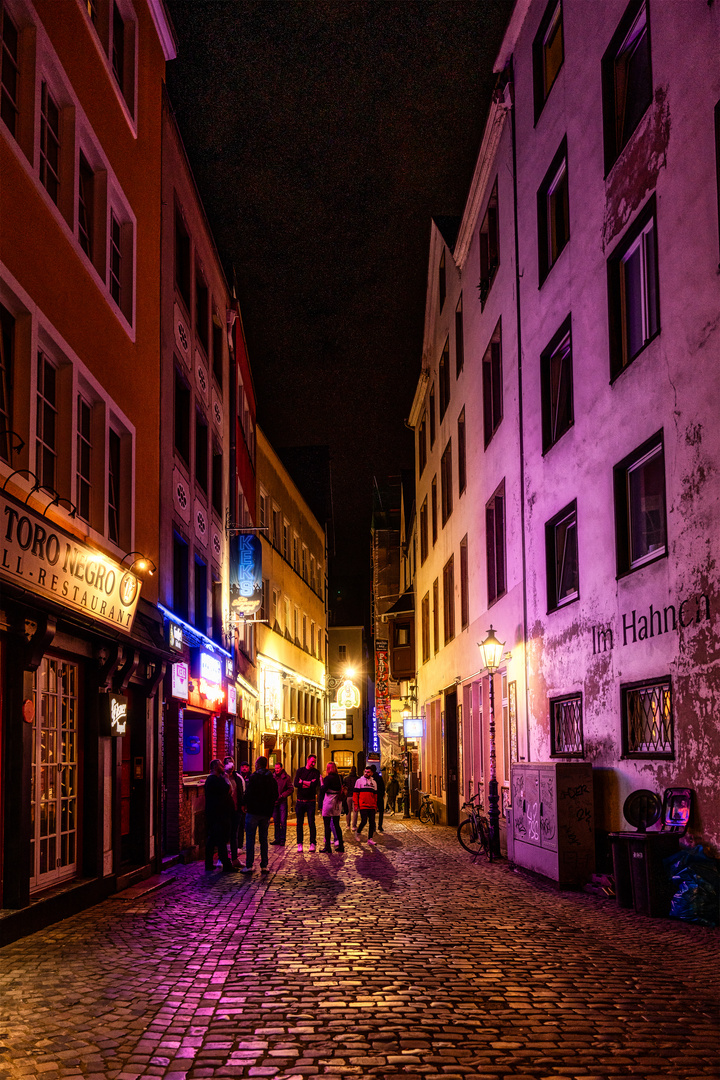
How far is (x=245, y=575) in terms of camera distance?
1061 inches

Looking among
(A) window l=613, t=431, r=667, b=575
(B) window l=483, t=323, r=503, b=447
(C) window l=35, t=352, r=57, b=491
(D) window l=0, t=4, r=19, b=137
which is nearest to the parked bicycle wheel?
(A) window l=613, t=431, r=667, b=575

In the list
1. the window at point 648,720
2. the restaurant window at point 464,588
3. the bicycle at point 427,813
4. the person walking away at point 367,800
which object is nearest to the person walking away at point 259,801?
the window at point 648,720

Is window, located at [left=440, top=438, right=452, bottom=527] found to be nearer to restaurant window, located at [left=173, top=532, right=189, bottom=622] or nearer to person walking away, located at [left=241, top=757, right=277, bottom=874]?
restaurant window, located at [left=173, top=532, right=189, bottom=622]

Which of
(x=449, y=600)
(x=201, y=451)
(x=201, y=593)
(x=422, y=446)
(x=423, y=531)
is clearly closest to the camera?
(x=201, y=451)

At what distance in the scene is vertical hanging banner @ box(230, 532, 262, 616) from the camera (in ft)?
87.6

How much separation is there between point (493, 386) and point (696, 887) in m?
15.8

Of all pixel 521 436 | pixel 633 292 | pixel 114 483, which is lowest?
pixel 114 483

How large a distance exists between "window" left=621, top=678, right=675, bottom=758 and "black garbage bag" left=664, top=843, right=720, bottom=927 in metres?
1.57

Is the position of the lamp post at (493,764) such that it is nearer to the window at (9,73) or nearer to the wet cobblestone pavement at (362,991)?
the wet cobblestone pavement at (362,991)

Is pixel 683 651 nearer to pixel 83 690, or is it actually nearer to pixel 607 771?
pixel 607 771

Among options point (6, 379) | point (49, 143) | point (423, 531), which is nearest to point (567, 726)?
point (6, 379)

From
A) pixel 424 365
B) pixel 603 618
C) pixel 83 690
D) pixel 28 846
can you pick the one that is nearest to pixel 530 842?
pixel 603 618

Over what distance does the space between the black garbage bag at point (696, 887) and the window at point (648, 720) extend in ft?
5.16

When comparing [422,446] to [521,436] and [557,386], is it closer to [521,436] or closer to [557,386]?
[521,436]
